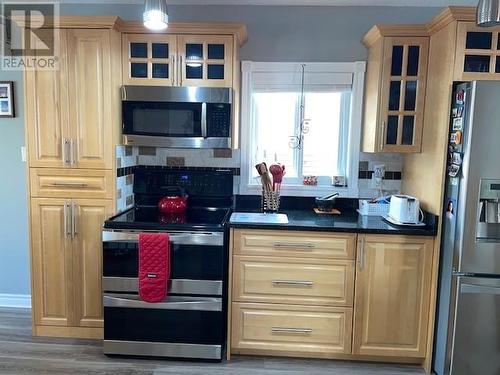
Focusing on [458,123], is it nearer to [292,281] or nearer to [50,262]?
[292,281]

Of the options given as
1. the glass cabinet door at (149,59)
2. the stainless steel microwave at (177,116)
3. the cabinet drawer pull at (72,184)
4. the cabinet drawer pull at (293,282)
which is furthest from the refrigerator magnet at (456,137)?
the cabinet drawer pull at (72,184)

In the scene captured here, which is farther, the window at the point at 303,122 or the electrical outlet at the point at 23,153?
the electrical outlet at the point at 23,153

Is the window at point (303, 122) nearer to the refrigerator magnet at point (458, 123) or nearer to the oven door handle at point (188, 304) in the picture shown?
the refrigerator magnet at point (458, 123)

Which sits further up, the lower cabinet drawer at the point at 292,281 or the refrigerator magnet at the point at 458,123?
the refrigerator magnet at the point at 458,123

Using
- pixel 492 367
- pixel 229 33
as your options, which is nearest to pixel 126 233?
pixel 229 33

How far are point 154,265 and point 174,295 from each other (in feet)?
0.75

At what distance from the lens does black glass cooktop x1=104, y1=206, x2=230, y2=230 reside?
232 centimetres

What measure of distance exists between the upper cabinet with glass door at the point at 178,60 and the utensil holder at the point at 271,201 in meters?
0.82

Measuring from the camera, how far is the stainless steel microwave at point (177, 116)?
2523 millimetres

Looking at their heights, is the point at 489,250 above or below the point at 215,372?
above

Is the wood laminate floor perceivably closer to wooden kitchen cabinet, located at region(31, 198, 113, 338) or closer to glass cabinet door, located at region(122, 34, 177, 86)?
wooden kitchen cabinet, located at region(31, 198, 113, 338)

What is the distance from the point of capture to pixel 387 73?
2.49 m

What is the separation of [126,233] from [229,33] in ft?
4.75

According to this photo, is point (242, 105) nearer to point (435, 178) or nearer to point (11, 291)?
point (435, 178)
